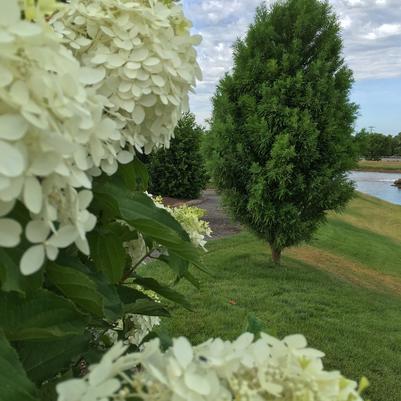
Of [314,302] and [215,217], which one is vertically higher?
[314,302]

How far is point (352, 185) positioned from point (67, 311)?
8.15 m

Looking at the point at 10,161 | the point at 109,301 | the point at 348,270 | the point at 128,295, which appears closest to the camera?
the point at 10,161

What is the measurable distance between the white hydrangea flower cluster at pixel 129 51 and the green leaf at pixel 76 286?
0.28 m

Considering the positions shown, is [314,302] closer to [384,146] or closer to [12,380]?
[12,380]

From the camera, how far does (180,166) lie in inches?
661

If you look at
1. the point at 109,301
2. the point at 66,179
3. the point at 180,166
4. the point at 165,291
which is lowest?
the point at 180,166

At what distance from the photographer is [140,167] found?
165 cm

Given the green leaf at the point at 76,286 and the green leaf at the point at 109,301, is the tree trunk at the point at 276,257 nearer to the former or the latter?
the green leaf at the point at 109,301

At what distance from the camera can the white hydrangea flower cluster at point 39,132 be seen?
0.65 meters

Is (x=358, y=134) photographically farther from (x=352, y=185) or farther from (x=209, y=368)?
(x=209, y=368)

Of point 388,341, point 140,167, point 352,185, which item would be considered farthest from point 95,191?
point 352,185

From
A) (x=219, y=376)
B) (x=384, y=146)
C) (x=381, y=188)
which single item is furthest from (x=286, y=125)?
(x=384, y=146)

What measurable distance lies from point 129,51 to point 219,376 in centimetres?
72

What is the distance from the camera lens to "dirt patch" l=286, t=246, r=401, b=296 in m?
9.91
